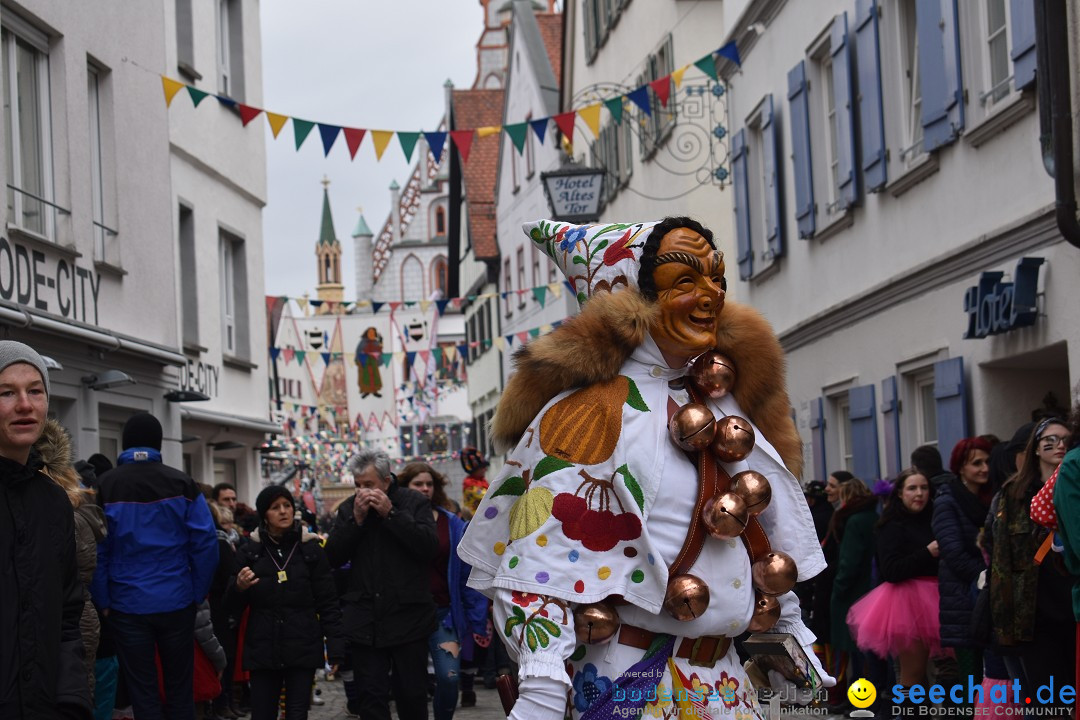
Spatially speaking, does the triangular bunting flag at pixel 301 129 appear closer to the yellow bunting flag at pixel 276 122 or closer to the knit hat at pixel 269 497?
the yellow bunting flag at pixel 276 122

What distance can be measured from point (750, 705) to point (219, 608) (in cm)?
778

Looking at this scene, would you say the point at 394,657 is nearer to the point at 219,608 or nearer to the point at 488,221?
the point at 219,608

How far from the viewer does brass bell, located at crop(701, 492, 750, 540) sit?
435 centimetres

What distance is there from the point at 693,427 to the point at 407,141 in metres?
12.4

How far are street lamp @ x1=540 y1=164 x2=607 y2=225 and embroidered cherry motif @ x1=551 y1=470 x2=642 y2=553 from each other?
14911mm

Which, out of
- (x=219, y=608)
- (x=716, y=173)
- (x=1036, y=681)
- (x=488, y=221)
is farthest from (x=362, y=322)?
(x=1036, y=681)

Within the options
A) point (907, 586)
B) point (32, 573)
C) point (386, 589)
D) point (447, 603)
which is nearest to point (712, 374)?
point (32, 573)

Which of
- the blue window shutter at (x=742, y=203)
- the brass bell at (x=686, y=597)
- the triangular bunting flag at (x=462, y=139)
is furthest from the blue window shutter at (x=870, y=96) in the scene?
the brass bell at (x=686, y=597)

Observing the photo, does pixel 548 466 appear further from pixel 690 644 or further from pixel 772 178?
pixel 772 178

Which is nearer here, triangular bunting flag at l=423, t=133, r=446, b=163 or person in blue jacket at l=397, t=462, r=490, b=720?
person in blue jacket at l=397, t=462, r=490, b=720

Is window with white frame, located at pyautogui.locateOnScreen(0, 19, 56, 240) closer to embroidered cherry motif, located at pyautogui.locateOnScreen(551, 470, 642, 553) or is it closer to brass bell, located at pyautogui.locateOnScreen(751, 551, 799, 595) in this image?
embroidered cherry motif, located at pyautogui.locateOnScreen(551, 470, 642, 553)

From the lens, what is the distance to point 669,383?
4676mm

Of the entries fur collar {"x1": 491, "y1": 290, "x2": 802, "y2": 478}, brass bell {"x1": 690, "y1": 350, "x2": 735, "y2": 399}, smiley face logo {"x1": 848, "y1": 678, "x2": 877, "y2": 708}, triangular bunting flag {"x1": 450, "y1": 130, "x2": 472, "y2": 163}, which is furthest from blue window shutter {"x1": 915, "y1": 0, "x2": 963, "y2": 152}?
brass bell {"x1": 690, "y1": 350, "x2": 735, "y2": 399}

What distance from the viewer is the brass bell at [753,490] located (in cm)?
446
